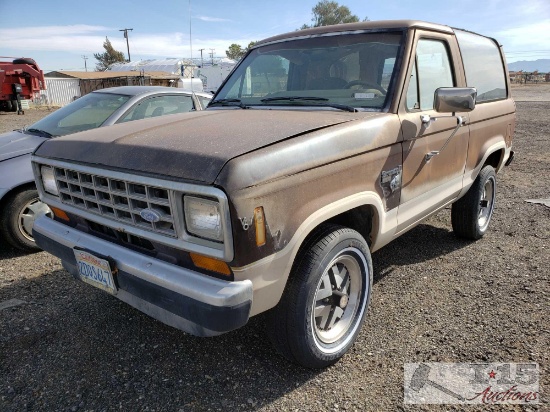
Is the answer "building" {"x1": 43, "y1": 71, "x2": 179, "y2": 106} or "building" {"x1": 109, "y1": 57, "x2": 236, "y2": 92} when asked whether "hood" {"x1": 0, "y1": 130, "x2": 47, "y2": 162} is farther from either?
"building" {"x1": 109, "y1": 57, "x2": 236, "y2": 92}

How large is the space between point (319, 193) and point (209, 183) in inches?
25.1

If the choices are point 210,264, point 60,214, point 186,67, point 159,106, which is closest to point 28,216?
point 60,214

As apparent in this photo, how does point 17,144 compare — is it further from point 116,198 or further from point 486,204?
point 486,204

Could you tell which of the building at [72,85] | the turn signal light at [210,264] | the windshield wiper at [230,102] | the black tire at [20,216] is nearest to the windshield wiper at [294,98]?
the windshield wiper at [230,102]

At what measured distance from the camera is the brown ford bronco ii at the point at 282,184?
1.88 metres

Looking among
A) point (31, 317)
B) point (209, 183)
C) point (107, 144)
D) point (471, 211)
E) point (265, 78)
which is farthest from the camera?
point (471, 211)

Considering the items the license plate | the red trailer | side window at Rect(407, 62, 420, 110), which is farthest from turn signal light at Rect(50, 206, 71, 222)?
the red trailer

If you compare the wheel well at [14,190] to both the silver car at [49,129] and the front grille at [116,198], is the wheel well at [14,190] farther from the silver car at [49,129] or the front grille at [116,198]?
the front grille at [116,198]

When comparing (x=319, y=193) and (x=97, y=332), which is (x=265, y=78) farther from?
(x=97, y=332)

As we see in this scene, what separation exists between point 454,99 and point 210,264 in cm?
202

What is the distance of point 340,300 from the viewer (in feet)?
8.20

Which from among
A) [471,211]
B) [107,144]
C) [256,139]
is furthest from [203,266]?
[471,211]

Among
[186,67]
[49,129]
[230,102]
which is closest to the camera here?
[230,102]

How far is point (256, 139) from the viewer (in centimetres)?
207
